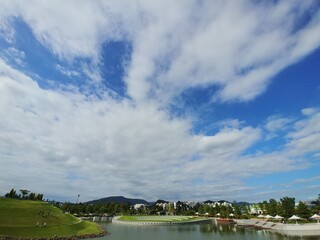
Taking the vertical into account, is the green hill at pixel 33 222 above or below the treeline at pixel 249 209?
below

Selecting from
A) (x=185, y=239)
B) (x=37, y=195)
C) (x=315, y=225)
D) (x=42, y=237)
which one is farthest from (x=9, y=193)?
(x=315, y=225)

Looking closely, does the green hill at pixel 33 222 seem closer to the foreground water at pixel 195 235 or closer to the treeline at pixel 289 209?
the foreground water at pixel 195 235

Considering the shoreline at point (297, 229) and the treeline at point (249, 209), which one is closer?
the shoreline at point (297, 229)

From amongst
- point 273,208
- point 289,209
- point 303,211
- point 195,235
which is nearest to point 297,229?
point 303,211

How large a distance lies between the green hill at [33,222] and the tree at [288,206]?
70.7 meters

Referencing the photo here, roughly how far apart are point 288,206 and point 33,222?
87.5m

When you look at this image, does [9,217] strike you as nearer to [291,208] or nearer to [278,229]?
[278,229]

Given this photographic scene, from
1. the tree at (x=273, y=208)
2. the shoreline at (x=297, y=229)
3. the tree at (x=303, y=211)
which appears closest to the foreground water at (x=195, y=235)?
the shoreline at (x=297, y=229)

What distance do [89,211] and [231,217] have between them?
102329mm

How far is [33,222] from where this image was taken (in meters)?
65.9

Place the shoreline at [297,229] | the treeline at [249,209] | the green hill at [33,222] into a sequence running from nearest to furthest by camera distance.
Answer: the green hill at [33,222], the shoreline at [297,229], the treeline at [249,209]

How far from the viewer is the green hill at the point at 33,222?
196ft

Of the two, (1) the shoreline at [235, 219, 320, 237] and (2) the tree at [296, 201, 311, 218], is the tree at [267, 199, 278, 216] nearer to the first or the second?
(2) the tree at [296, 201, 311, 218]

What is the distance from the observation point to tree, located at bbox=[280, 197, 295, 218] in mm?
96419
